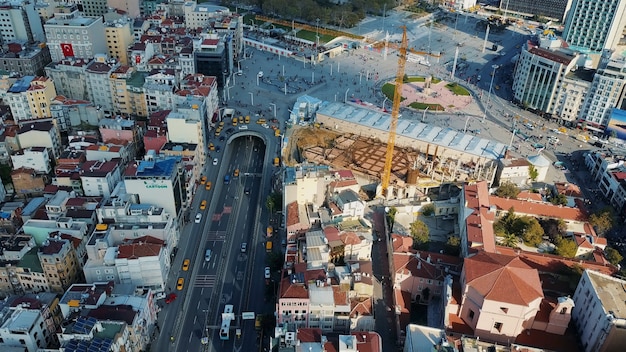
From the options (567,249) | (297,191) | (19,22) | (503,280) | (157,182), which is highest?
(19,22)

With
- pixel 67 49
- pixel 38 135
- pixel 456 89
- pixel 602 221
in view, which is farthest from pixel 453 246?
pixel 67 49

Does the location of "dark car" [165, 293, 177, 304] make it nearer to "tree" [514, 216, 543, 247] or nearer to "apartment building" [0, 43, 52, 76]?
"tree" [514, 216, 543, 247]

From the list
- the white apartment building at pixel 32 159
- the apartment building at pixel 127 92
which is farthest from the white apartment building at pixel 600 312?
the white apartment building at pixel 32 159

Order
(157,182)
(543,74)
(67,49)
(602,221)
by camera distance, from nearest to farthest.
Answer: (157,182) < (602,221) < (67,49) < (543,74)

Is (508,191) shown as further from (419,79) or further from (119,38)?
(119,38)

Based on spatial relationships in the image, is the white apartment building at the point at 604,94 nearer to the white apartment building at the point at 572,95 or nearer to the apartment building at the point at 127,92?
the white apartment building at the point at 572,95

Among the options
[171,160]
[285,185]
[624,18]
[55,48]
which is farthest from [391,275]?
[624,18]

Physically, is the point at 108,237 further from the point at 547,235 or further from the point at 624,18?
the point at 624,18
